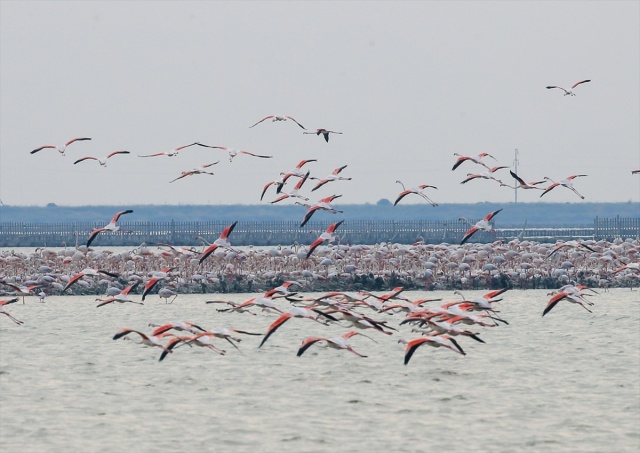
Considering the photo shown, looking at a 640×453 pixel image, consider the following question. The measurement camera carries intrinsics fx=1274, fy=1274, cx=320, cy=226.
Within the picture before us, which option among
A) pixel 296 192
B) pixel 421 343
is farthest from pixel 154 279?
pixel 421 343

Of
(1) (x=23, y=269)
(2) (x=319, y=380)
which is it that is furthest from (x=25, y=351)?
(1) (x=23, y=269)

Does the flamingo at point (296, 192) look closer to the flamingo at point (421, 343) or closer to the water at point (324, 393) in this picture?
the water at point (324, 393)

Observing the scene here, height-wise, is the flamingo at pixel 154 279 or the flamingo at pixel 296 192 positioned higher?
the flamingo at pixel 296 192

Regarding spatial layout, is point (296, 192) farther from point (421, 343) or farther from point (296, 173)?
point (421, 343)

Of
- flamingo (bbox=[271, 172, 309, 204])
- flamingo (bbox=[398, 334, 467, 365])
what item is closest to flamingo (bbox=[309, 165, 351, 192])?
flamingo (bbox=[271, 172, 309, 204])

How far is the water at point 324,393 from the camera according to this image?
18.4 m

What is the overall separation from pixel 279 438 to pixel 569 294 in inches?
415

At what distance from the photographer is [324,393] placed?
22266 millimetres

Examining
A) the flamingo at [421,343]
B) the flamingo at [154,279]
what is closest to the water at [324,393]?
the flamingo at [421,343]

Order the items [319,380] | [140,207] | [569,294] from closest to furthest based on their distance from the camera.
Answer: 1. [319,380]
2. [569,294]
3. [140,207]

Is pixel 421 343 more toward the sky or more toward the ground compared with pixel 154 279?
more toward the ground

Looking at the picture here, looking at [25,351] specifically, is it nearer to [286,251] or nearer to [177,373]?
[177,373]

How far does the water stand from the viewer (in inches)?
725

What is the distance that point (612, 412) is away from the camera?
798 inches
